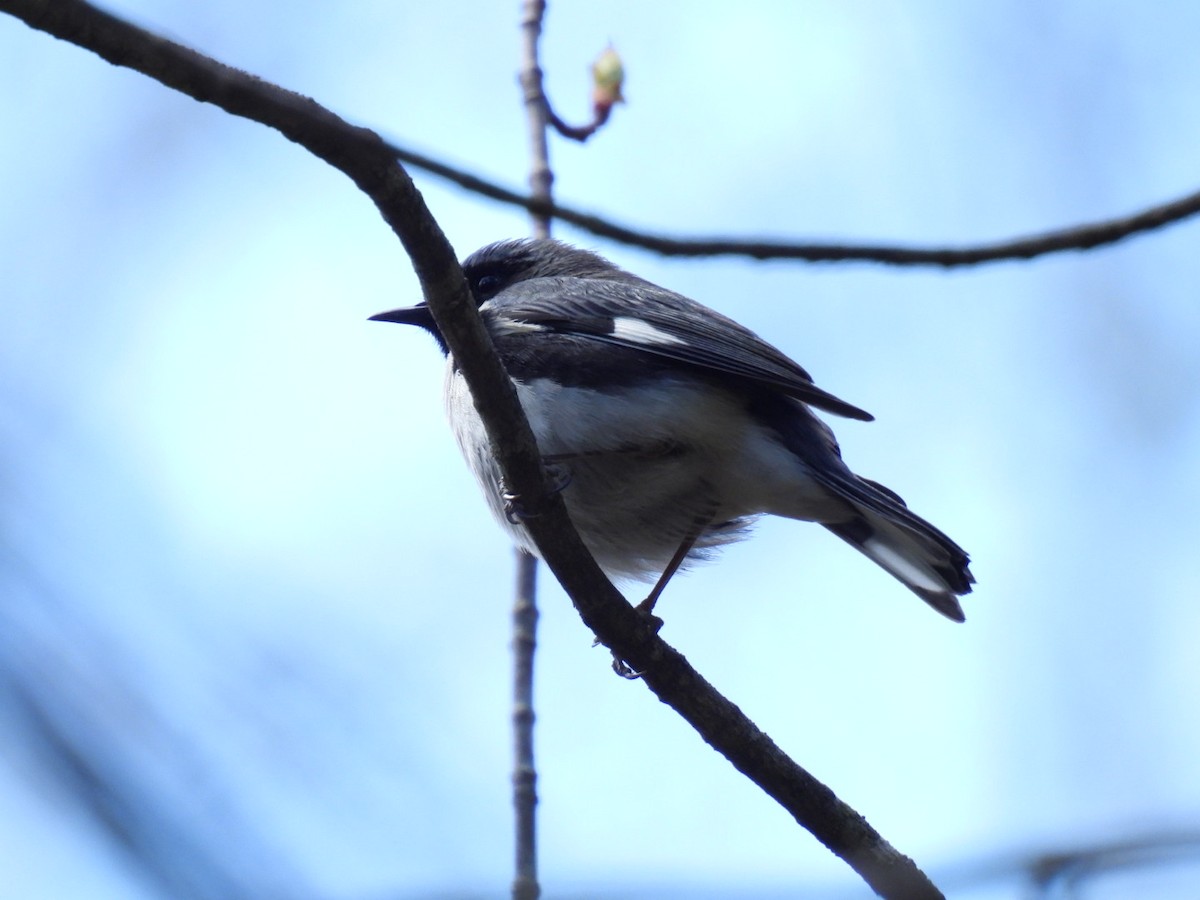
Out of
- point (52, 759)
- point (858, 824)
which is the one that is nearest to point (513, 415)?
point (858, 824)

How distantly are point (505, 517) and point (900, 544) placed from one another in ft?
5.20

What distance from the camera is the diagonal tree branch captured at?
2436 millimetres

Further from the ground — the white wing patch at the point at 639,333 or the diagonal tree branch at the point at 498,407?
the white wing patch at the point at 639,333

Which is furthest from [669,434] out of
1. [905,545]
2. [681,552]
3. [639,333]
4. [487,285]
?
[487,285]

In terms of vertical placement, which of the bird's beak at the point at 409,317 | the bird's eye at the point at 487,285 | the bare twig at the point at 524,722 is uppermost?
the bird's eye at the point at 487,285

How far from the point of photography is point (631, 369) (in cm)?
492

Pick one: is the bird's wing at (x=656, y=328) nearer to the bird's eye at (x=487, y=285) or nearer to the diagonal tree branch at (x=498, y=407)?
the bird's eye at (x=487, y=285)

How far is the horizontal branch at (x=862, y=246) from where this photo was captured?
2604 millimetres

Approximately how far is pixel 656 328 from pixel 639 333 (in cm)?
10

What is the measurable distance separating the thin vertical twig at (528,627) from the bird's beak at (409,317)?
710mm

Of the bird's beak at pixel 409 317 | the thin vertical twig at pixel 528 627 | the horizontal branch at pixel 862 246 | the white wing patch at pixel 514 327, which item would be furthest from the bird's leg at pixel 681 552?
the horizontal branch at pixel 862 246

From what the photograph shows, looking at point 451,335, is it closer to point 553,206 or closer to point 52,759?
point 553,206

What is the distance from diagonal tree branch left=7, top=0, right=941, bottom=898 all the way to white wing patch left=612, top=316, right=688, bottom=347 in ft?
3.76

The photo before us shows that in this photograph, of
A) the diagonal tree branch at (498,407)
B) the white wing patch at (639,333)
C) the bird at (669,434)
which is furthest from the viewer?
the white wing patch at (639,333)
